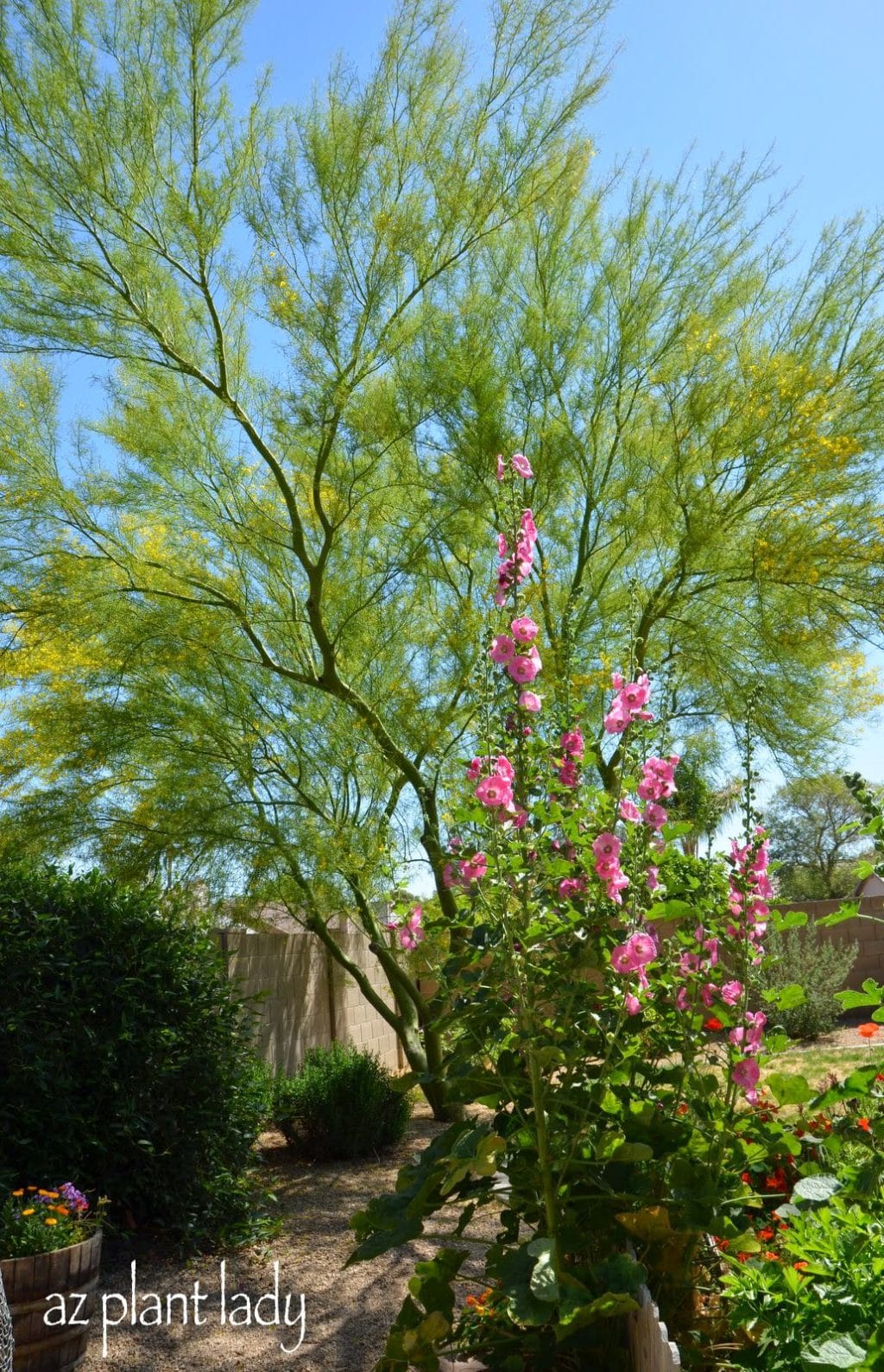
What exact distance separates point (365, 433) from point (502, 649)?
5205 mm

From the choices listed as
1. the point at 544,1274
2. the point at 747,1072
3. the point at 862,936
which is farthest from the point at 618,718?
the point at 862,936

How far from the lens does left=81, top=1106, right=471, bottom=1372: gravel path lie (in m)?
4.03

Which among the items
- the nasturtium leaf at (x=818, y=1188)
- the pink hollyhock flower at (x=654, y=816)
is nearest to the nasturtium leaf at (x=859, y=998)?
the nasturtium leaf at (x=818, y=1188)

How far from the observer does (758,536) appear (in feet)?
25.2

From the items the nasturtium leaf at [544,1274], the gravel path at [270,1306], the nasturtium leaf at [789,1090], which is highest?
the nasturtium leaf at [789,1090]

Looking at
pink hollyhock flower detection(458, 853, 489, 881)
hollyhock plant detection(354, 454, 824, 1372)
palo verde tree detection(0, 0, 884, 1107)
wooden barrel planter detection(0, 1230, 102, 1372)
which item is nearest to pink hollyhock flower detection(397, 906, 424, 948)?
hollyhock plant detection(354, 454, 824, 1372)

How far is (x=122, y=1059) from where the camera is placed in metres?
4.91

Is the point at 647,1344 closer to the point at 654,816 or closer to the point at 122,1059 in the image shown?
the point at 654,816

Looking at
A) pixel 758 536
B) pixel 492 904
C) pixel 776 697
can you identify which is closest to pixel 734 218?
pixel 758 536

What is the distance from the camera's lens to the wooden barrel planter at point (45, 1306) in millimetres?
3693

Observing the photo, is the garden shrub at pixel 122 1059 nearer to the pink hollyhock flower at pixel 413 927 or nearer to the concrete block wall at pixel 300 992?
the pink hollyhock flower at pixel 413 927

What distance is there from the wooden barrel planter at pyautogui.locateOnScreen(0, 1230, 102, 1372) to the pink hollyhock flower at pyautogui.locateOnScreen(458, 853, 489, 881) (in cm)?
222

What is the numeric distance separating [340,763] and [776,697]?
122 inches

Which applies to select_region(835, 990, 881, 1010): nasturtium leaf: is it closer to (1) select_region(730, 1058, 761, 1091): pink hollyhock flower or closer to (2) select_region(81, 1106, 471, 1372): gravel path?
(1) select_region(730, 1058, 761, 1091): pink hollyhock flower
